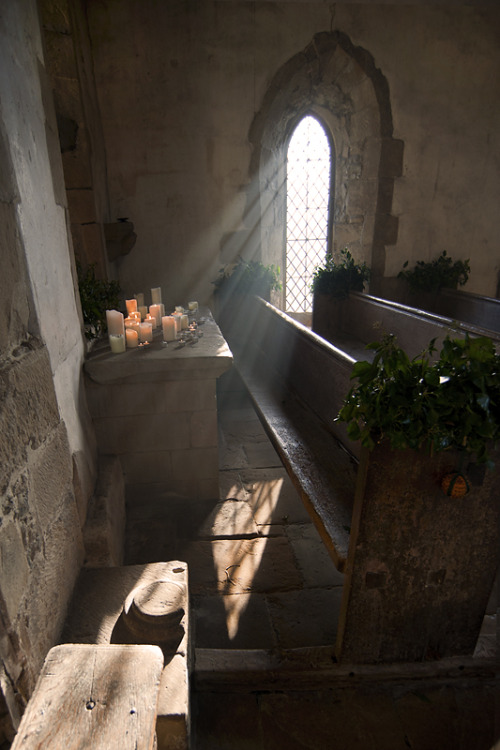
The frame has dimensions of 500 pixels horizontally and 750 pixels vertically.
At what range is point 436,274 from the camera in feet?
20.2

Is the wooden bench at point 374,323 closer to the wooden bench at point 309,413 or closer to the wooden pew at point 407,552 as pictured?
the wooden bench at point 309,413

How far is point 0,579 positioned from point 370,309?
4.39 metres

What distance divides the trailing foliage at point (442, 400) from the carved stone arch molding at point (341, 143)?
5.07 meters

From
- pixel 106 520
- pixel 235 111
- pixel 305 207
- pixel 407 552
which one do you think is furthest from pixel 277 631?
pixel 305 207

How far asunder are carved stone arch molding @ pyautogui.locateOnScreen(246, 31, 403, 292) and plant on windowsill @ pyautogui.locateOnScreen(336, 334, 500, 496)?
16.6ft

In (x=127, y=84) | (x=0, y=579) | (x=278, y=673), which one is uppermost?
(x=127, y=84)

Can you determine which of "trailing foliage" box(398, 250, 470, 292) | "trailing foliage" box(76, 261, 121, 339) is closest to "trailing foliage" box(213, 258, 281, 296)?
"trailing foliage" box(398, 250, 470, 292)

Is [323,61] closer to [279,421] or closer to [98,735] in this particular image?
[279,421]

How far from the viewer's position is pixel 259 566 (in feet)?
7.95

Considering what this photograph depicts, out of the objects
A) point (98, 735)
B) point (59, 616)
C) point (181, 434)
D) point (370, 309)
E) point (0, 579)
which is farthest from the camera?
point (370, 309)

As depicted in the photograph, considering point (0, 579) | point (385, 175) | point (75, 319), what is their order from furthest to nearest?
point (385, 175) < point (75, 319) < point (0, 579)

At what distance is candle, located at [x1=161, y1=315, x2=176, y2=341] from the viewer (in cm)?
300

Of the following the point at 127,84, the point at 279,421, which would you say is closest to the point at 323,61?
the point at 127,84

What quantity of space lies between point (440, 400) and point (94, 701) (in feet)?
Answer: 4.06
